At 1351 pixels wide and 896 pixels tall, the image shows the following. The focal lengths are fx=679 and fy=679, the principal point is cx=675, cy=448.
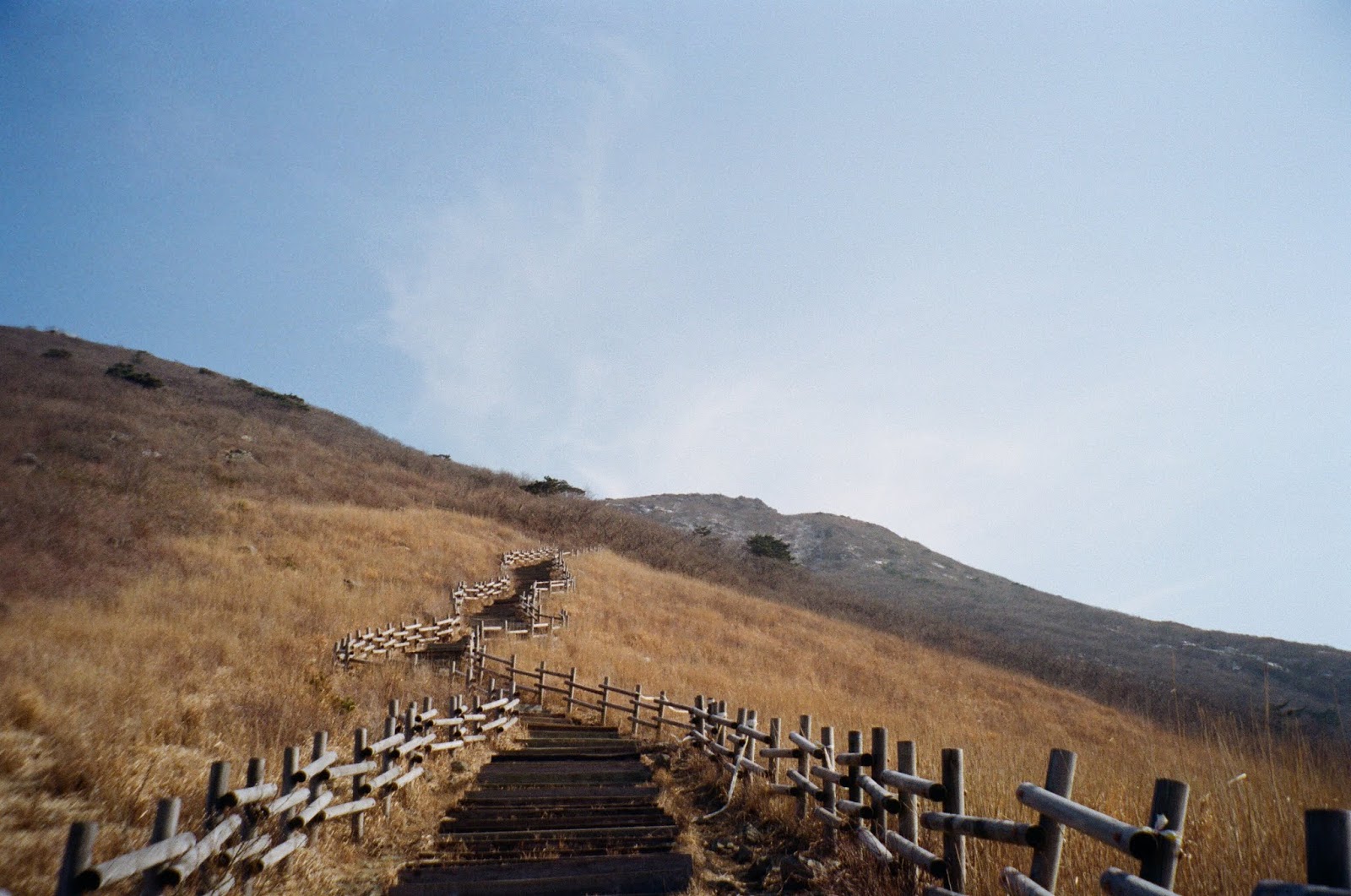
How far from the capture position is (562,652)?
20.3 meters

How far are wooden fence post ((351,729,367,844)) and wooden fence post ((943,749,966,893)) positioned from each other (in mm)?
5779

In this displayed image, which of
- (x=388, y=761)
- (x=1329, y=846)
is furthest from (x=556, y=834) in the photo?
(x=1329, y=846)

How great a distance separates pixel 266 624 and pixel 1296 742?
17.7 m

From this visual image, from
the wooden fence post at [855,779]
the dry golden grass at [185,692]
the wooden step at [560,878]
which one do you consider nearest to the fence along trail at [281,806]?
the dry golden grass at [185,692]

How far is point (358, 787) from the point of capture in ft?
24.1

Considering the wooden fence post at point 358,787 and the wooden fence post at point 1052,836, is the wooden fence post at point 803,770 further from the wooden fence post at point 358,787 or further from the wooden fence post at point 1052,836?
the wooden fence post at point 358,787

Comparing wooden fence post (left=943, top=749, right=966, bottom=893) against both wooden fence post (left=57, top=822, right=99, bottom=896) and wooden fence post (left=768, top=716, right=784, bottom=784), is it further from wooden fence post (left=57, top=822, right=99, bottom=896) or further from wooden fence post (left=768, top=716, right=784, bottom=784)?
wooden fence post (left=57, top=822, right=99, bottom=896)

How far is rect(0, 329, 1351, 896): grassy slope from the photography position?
6504 millimetres

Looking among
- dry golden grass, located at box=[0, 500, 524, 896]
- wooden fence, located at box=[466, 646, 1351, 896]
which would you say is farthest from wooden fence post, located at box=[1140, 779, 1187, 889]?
dry golden grass, located at box=[0, 500, 524, 896]

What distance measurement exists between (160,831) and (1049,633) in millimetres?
53955

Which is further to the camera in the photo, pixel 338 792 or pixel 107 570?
pixel 107 570

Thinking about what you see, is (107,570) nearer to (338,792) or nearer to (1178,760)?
(338,792)

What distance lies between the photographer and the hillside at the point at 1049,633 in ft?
113

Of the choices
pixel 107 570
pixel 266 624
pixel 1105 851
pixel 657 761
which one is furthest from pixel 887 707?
pixel 107 570
